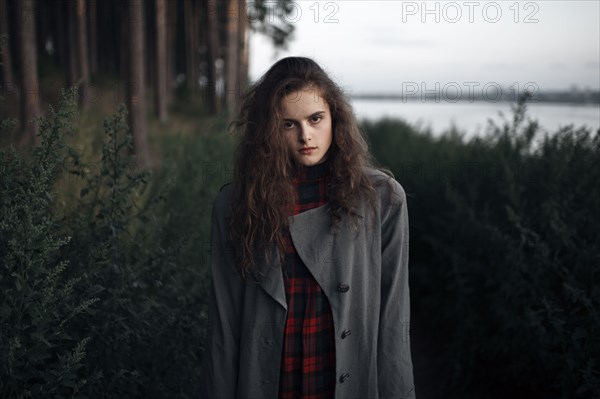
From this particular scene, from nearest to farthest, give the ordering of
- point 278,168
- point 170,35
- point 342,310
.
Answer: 1. point 342,310
2. point 278,168
3. point 170,35

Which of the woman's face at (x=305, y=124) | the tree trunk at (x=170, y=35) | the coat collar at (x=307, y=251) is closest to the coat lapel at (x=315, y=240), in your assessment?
the coat collar at (x=307, y=251)

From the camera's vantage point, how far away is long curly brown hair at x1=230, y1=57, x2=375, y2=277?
2.16 meters

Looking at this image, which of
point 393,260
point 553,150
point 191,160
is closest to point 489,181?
point 553,150

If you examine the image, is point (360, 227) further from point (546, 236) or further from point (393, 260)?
point (546, 236)

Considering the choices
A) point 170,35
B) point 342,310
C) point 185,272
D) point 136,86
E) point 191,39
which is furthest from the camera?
point 191,39

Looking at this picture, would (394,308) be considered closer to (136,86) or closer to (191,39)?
(136,86)

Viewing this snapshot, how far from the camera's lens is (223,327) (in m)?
2.16

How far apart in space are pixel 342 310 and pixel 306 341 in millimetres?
185

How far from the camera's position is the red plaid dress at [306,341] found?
2098 mm

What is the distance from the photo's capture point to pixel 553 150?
201 inches

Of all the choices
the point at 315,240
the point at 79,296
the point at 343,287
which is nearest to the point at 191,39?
the point at 79,296

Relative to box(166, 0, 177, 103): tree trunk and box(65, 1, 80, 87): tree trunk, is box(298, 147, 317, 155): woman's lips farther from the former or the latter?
box(166, 0, 177, 103): tree trunk

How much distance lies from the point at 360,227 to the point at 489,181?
413 cm

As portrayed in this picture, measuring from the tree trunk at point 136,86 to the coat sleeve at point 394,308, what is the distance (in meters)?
6.07
